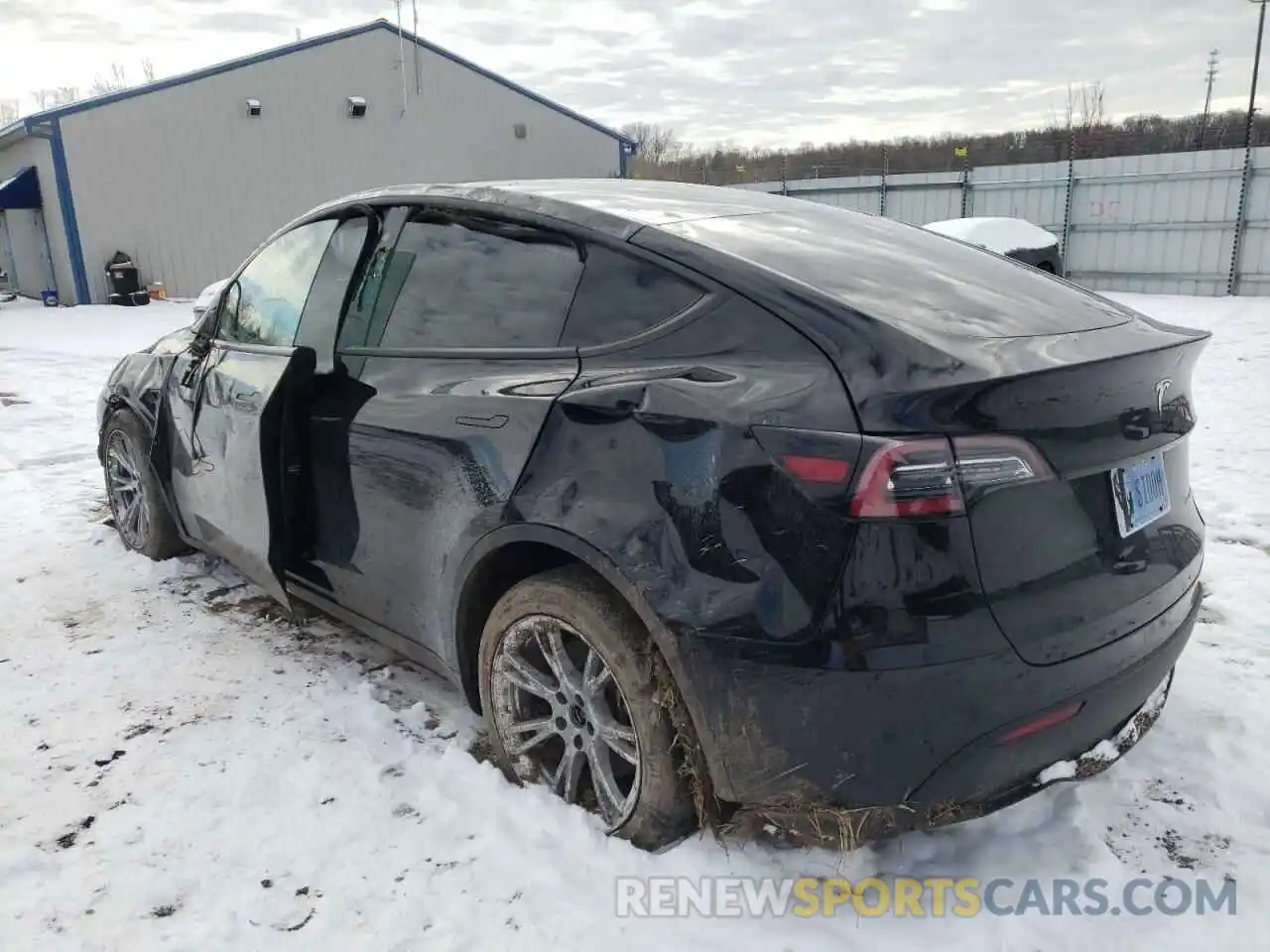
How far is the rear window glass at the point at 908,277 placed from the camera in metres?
2.05

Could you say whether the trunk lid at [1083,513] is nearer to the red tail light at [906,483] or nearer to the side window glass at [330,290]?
the red tail light at [906,483]

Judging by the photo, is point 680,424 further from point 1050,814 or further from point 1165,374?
point 1050,814

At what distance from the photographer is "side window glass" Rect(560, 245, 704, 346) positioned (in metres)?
2.15

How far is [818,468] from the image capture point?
180 centimetres

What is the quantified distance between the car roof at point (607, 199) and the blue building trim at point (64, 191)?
57.3 ft

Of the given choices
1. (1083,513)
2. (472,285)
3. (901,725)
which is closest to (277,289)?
(472,285)

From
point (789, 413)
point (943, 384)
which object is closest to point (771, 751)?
point (789, 413)

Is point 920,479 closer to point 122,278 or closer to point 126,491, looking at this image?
point 126,491

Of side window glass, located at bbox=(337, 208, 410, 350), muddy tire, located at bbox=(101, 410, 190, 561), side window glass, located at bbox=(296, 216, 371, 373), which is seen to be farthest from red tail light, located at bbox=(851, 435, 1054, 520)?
muddy tire, located at bbox=(101, 410, 190, 561)

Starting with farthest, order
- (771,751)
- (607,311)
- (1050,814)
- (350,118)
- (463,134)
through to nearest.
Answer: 1. (463,134)
2. (350,118)
3. (1050,814)
4. (607,311)
5. (771,751)

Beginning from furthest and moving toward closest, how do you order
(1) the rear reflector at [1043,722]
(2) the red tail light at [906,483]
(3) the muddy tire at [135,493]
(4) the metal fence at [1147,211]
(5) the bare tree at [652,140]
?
(5) the bare tree at [652,140] < (4) the metal fence at [1147,211] < (3) the muddy tire at [135,493] < (1) the rear reflector at [1043,722] < (2) the red tail light at [906,483]

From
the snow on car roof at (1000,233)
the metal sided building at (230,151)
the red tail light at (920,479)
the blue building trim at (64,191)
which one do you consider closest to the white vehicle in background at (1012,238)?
the snow on car roof at (1000,233)

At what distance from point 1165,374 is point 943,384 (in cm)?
79

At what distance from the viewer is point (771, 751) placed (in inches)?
76.5
